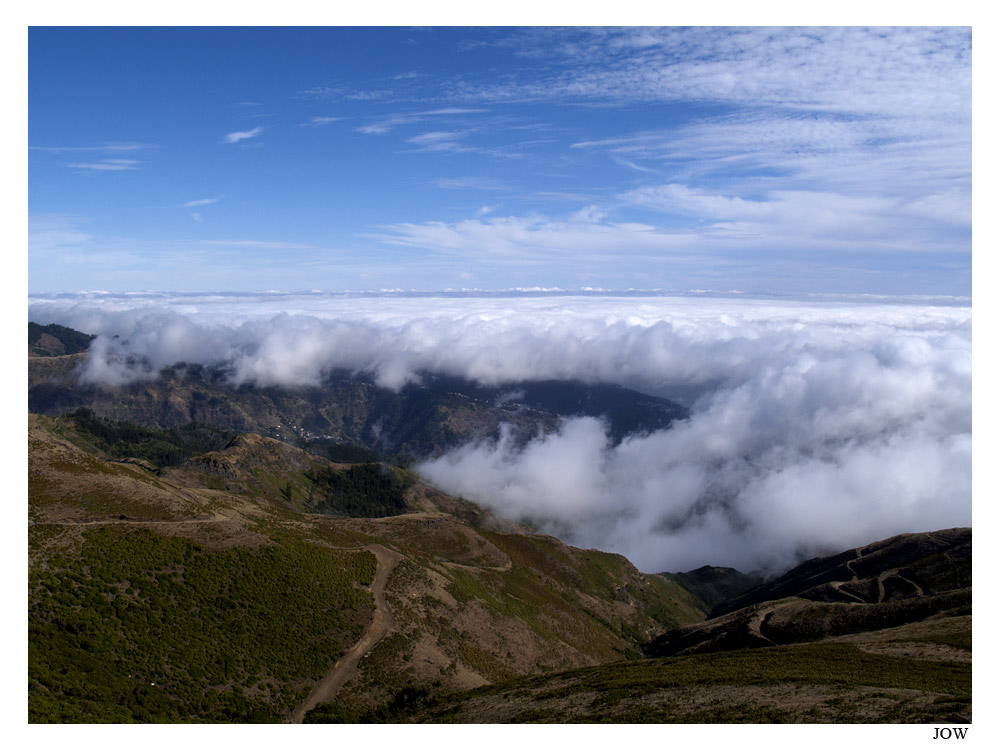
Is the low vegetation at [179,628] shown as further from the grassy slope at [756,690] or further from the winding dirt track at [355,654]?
the grassy slope at [756,690]

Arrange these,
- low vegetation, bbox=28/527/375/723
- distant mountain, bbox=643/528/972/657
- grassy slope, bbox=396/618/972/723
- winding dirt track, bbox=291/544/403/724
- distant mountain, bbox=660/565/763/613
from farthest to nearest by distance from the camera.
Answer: distant mountain, bbox=660/565/763/613
distant mountain, bbox=643/528/972/657
winding dirt track, bbox=291/544/403/724
low vegetation, bbox=28/527/375/723
grassy slope, bbox=396/618/972/723

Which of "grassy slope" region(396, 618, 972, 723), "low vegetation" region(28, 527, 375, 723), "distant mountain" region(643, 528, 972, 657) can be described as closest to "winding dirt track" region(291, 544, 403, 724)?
"low vegetation" region(28, 527, 375, 723)

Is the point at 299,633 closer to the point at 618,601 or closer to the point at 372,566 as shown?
the point at 372,566

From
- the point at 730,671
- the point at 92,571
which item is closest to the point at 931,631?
the point at 730,671

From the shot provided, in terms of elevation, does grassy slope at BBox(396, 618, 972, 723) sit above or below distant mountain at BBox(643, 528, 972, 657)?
above

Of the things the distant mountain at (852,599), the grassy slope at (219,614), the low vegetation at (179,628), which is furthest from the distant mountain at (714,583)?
the low vegetation at (179,628)

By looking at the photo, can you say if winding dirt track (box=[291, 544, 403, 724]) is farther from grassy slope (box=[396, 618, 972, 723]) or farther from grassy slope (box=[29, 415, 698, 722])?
grassy slope (box=[396, 618, 972, 723])

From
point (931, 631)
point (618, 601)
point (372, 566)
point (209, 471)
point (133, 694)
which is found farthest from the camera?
point (209, 471)
